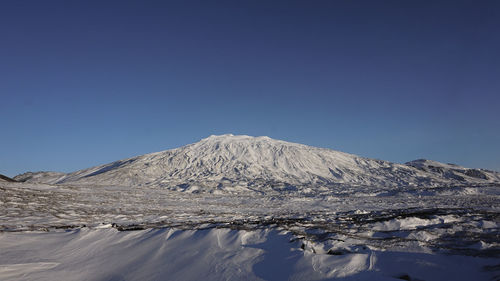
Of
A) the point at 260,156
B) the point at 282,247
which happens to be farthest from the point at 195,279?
the point at 260,156

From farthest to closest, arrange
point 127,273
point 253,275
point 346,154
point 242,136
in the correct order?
1. point 242,136
2. point 346,154
3. point 127,273
4. point 253,275

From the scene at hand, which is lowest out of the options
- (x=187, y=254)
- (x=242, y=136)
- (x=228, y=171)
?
(x=187, y=254)

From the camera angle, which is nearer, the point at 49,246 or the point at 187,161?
the point at 49,246

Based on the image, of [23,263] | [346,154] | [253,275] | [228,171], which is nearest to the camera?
[253,275]

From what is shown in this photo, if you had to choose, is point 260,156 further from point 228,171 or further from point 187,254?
point 187,254

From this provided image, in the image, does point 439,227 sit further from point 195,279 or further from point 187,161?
point 187,161

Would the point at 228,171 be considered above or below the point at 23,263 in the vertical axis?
above
